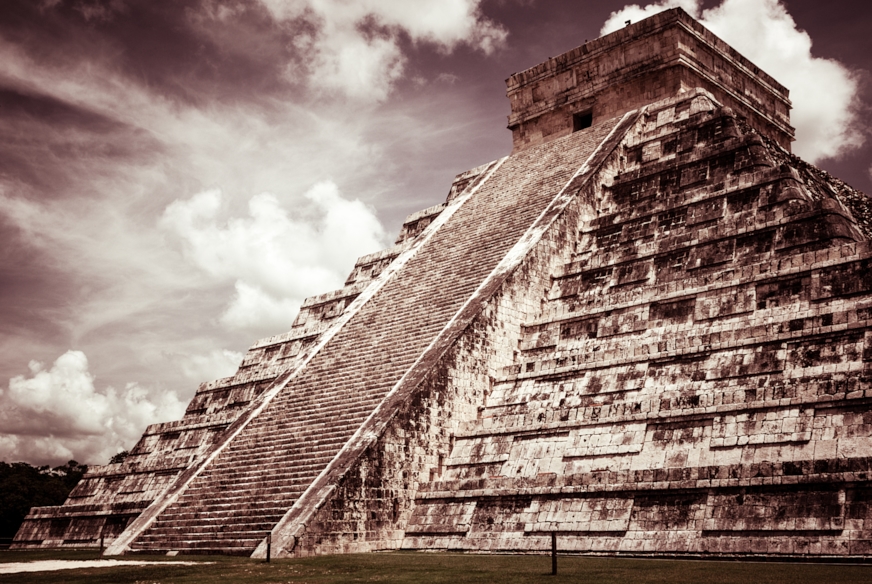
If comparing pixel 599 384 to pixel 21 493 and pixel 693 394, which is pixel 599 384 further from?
pixel 21 493

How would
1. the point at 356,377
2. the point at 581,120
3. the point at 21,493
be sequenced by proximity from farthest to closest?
the point at 21,493 → the point at 581,120 → the point at 356,377

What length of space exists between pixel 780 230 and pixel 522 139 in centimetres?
1011

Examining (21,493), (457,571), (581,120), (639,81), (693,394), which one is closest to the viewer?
(457,571)

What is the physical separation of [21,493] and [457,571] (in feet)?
85.5

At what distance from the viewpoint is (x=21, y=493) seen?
29.1m

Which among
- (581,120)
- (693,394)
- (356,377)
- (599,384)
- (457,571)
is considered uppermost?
(581,120)

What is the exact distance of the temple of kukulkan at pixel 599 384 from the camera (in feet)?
29.4

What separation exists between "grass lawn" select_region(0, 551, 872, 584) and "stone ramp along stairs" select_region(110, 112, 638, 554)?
136 centimetres

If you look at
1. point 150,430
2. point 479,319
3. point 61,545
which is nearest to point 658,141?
point 479,319

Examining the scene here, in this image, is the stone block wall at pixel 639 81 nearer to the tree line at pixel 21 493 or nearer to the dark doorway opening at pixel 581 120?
the dark doorway opening at pixel 581 120

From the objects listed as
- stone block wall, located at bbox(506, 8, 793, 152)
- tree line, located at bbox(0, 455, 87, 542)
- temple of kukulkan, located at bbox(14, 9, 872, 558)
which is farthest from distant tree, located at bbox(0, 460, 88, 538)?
stone block wall, located at bbox(506, 8, 793, 152)

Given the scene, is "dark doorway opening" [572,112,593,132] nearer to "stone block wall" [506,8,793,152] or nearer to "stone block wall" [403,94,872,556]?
"stone block wall" [506,8,793,152]

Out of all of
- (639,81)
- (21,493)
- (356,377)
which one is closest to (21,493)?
(21,493)

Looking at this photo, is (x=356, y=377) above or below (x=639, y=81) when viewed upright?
below
